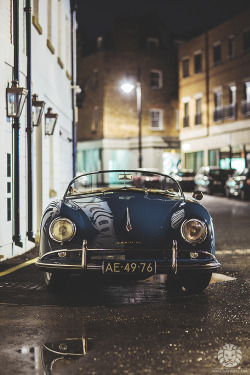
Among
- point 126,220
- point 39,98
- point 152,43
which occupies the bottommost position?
point 126,220

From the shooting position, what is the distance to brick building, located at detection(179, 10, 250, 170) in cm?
4281

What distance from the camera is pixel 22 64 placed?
12367 mm

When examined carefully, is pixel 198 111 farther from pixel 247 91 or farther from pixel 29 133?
pixel 29 133

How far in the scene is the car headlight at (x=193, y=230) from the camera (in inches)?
261

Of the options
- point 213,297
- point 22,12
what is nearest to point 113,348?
point 213,297

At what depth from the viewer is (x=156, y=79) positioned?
184ft

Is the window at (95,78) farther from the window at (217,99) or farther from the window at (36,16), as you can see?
the window at (36,16)

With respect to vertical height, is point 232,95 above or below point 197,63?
below

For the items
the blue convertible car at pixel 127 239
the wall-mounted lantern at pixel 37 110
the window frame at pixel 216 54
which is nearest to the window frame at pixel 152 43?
the window frame at pixel 216 54

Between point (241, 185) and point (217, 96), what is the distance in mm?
17635

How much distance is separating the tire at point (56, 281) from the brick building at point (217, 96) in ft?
119

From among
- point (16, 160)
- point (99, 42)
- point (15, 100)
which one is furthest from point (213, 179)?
point (15, 100)

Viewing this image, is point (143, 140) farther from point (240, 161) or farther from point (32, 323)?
point (32, 323)

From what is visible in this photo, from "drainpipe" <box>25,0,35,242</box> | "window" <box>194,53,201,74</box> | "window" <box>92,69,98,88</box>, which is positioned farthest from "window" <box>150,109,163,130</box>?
"drainpipe" <box>25,0,35,242</box>
